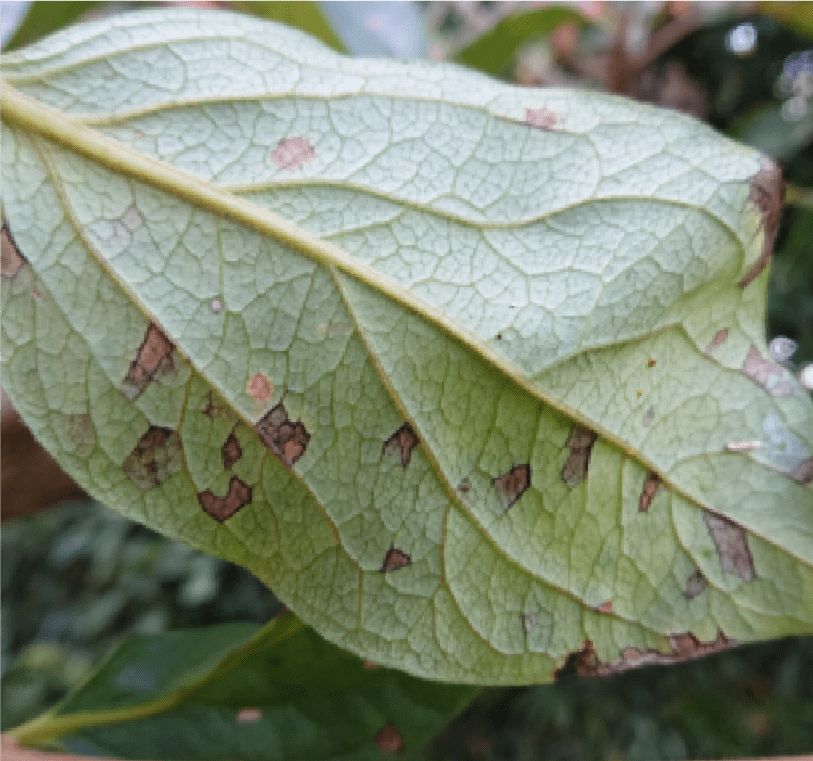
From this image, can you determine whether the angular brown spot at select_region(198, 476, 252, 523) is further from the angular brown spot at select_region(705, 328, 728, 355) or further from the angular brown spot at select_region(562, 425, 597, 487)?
the angular brown spot at select_region(705, 328, 728, 355)

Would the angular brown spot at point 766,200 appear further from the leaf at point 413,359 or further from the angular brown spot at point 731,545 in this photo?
the angular brown spot at point 731,545

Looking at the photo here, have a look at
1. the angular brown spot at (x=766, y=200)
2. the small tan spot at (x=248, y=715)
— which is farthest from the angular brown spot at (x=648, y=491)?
the small tan spot at (x=248, y=715)

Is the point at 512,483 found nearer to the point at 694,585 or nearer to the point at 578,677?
the point at 694,585

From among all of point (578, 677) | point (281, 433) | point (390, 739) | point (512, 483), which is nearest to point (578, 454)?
point (512, 483)

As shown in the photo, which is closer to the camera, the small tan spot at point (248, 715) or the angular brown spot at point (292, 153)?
the angular brown spot at point (292, 153)

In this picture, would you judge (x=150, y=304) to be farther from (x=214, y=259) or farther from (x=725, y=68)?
(x=725, y=68)

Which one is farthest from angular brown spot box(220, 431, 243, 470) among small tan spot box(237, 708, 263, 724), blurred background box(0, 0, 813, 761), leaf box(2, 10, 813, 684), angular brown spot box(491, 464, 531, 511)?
blurred background box(0, 0, 813, 761)

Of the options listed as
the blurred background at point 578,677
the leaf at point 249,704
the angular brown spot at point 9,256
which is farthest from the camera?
the blurred background at point 578,677
